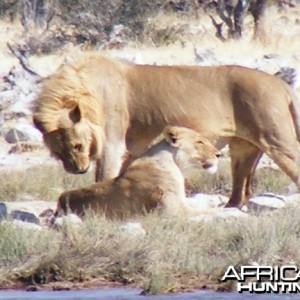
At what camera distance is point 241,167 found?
12.8 meters

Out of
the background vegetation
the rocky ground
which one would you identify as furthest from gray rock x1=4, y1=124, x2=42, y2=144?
the background vegetation

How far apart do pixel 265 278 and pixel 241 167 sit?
3.54 metres

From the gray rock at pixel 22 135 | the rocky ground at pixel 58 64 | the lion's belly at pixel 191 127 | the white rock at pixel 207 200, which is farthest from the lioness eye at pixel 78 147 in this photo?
the gray rock at pixel 22 135

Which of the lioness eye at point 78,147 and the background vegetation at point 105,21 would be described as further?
the background vegetation at point 105,21

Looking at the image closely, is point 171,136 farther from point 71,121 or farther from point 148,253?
point 148,253

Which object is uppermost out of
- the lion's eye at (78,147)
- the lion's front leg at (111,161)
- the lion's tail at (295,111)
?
the lion's tail at (295,111)

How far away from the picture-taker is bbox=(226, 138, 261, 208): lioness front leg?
41.3 feet

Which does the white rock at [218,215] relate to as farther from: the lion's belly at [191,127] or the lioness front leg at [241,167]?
the lioness front leg at [241,167]

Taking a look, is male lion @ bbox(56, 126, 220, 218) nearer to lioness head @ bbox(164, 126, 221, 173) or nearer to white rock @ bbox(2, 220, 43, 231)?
lioness head @ bbox(164, 126, 221, 173)

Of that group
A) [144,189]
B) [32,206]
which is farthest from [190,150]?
[32,206]

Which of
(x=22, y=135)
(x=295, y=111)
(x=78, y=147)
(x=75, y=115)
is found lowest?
(x=22, y=135)

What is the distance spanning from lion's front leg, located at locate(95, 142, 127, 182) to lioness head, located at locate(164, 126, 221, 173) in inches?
25.2

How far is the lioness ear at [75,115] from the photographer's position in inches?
469

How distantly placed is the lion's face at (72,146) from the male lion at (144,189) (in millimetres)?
697
